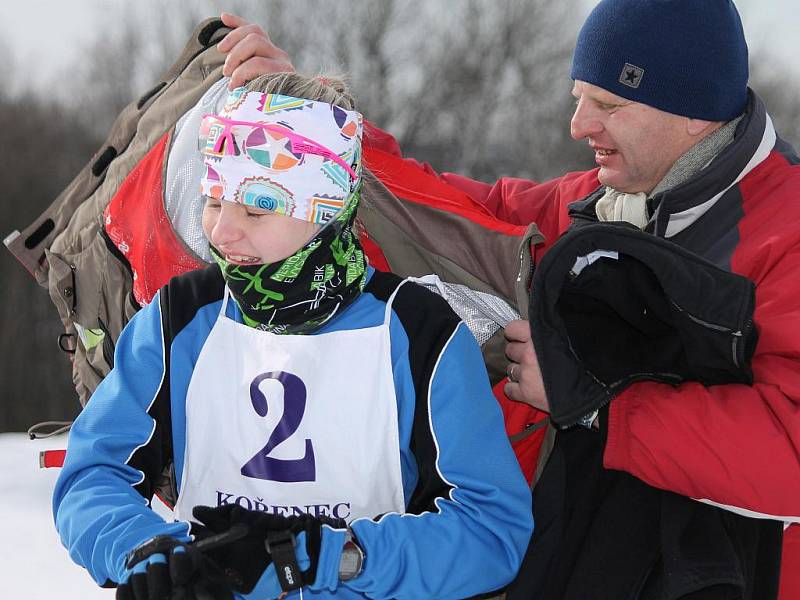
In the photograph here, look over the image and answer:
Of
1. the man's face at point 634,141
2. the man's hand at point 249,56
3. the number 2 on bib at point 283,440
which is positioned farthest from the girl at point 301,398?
the man's face at point 634,141

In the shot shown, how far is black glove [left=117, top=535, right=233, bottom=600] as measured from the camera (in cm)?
123

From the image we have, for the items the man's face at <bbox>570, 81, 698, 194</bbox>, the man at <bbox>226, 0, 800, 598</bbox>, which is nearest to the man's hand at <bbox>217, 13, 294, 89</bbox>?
the man at <bbox>226, 0, 800, 598</bbox>

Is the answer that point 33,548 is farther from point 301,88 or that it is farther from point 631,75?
point 631,75

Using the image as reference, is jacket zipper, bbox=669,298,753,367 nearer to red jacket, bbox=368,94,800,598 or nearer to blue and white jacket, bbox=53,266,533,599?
red jacket, bbox=368,94,800,598

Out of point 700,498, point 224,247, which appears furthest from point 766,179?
point 224,247

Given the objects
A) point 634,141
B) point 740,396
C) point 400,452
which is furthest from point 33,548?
point 740,396

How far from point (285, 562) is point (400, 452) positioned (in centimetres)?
31

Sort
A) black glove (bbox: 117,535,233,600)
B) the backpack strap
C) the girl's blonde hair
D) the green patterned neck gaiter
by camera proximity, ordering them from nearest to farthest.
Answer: black glove (bbox: 117,535,233,600)
the green patterned neck gaiter
the girl's blonde hair
the backpack strap

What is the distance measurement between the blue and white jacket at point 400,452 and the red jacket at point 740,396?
0.93ft

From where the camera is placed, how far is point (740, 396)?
1.58 meters

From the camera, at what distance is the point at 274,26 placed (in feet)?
45.4

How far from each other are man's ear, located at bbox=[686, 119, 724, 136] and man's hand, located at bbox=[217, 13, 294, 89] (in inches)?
37.6

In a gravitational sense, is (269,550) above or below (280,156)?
below

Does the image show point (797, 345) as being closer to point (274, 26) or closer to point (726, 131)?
point (726, 131)
